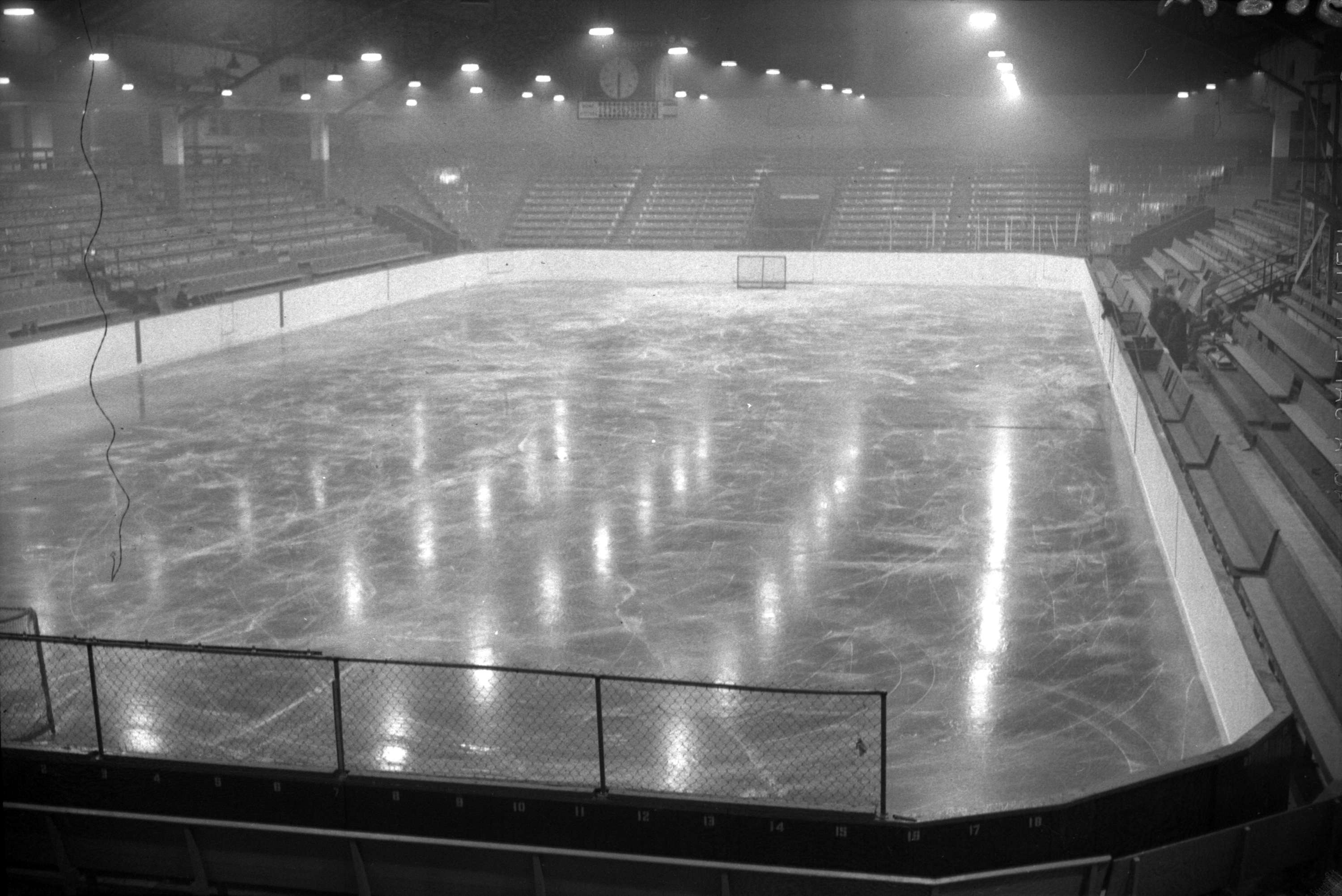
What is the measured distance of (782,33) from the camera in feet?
72.3

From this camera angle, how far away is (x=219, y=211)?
1361 inches

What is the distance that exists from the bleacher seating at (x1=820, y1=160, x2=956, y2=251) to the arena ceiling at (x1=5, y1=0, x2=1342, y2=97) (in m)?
→ 7.31

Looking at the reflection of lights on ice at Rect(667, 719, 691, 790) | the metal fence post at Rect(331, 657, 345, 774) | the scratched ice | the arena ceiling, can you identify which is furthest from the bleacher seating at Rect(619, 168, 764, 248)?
the metal fence post at Rect(331, 657, 345, 774)

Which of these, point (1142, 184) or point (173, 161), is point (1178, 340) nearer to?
point (1142, 184)

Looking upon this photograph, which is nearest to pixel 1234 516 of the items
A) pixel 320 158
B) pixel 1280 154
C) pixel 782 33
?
pixel 782 33

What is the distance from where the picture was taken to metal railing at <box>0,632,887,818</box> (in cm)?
851

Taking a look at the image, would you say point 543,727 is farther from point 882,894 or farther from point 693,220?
point 693,220

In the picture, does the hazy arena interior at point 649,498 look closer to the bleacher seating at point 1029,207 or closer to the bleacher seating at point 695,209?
the bleacher seating at point 1029,207

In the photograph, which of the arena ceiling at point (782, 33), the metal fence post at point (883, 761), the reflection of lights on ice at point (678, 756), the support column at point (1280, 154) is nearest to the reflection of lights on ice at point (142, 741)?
the reflection of lights on ice at point (678, 756)

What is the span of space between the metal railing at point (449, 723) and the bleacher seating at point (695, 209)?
32.7 m

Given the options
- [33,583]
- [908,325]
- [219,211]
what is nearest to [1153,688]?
[33,583]

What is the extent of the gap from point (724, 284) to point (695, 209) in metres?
7.34

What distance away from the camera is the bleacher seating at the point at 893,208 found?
42.3 metres

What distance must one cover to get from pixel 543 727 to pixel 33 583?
19.1ft
